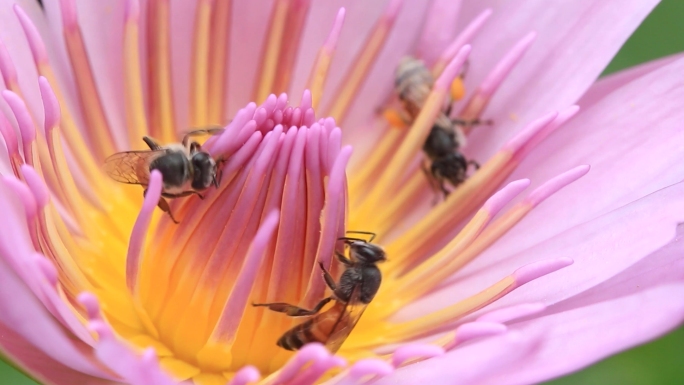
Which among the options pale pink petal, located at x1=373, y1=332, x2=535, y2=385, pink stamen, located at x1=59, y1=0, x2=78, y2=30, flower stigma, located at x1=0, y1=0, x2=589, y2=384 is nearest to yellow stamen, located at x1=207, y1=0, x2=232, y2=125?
flower stigma, located at x1=0, y1=0, x2=589, y2=384

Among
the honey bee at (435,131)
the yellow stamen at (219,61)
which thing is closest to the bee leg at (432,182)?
the honey bee at (435,131)

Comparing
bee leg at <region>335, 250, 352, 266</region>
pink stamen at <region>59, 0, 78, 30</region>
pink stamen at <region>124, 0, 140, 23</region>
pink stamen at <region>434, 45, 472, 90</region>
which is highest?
pink stamen at <region>124, 0, 140, 23</region>

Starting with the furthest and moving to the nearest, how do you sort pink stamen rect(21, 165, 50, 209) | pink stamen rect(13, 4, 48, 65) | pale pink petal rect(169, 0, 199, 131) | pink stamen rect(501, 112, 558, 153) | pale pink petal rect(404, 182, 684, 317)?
1. pale pink petal rect(169, 0, 199, 131)
2. pink stamen rect(501, 112, 558, 153)
3. pink stamen rect(13, 4, 48, 65)
4. pale pink petal rect(404, 182, 684, 317)
5. pink stamen rect(21, 165, 50, 209)

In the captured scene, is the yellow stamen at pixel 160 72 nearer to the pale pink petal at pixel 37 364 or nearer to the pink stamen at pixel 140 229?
the pink stamen at pixel 140 229

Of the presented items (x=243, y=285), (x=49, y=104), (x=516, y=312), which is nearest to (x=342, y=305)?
(x=243, y=285)

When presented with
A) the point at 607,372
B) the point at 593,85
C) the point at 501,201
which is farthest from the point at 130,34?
the point at 607,372

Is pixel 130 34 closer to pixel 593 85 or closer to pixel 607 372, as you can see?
pixel 593 85

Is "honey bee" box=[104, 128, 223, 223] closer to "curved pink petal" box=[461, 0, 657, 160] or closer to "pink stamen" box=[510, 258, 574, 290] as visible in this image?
"pink stamen" box=[510, 258, 574, 290]
